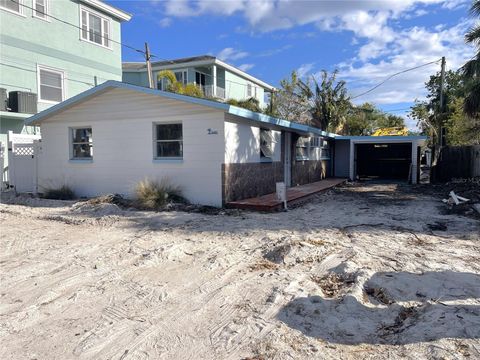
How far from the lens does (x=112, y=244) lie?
22.0 ft

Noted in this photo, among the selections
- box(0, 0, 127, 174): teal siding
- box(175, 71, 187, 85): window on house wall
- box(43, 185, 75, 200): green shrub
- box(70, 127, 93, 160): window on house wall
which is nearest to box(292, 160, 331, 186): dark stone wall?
box(70, 127, 93, 160): window on house wall

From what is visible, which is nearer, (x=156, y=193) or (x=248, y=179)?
(x=156, y=193)

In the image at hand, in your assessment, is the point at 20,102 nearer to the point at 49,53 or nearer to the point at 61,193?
the point at 49,53

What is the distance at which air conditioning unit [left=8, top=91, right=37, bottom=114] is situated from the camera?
1488 centimetres

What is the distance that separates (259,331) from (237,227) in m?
4.55

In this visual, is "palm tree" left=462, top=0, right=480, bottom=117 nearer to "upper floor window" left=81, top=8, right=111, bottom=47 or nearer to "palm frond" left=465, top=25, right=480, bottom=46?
"palm frond" left=465, top=25, right=480, bottom=46

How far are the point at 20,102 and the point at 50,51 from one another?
3.51 metres

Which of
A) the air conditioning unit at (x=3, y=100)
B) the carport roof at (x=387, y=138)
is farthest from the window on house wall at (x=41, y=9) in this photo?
the carport roof at (x=387, y=138)

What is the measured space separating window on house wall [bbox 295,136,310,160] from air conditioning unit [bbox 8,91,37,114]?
35.9ft

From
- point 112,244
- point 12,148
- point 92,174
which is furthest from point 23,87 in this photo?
point 112,244

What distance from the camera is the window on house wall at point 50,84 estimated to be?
1688cm

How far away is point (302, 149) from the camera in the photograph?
671 inches

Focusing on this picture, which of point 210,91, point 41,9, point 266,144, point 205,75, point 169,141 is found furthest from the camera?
point 205,75

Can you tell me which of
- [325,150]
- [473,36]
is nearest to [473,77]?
[473,36]
